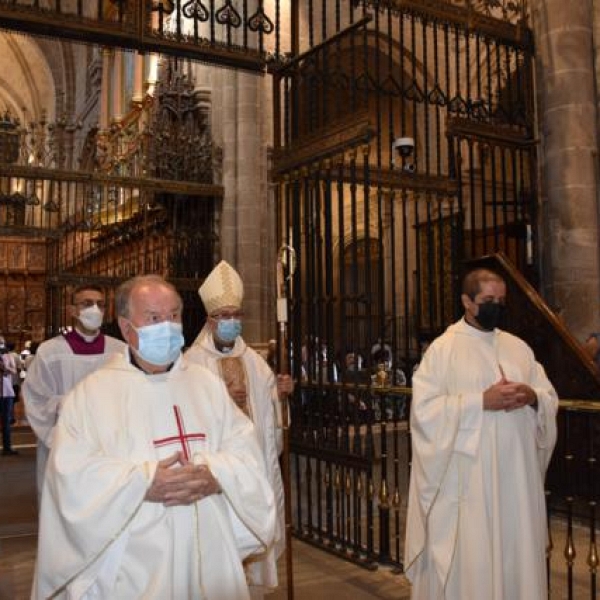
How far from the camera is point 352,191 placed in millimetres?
5359

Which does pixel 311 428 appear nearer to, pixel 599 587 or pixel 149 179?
pixel 599 587

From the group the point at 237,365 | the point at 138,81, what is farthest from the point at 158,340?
the point at 138,81

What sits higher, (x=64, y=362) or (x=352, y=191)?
(x=352, y=191)

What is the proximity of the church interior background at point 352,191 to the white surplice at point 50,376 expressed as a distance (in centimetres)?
164

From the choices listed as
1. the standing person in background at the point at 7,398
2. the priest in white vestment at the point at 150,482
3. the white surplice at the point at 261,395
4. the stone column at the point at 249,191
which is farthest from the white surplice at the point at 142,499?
the stone column at the point at 249,191

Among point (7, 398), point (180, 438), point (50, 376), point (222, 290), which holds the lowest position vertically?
point (7, 398)

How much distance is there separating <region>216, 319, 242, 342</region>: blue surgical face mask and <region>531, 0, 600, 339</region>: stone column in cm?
404

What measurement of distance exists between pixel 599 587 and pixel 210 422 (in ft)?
10.9

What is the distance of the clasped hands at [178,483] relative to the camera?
2520mm

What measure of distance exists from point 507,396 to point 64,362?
3264 mm

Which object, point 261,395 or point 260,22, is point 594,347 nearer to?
point 261,395

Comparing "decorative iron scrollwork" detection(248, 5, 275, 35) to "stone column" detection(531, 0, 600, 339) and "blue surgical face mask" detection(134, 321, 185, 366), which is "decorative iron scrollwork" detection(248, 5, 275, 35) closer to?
"stone column" detection(531, 0, 600, 339)

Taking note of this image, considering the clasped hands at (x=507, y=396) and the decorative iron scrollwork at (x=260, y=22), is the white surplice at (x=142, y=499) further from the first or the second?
the decorative iron scrollwork at (x=260, y=22)

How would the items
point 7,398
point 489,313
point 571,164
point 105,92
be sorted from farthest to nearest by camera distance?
point 105,92
point 7,398
point 571,164
point 489,313
